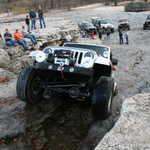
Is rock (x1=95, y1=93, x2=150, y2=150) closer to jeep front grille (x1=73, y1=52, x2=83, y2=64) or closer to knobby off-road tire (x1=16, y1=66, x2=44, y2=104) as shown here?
jeep front grille (x1=73, y1=52, x2=83, y2=64)

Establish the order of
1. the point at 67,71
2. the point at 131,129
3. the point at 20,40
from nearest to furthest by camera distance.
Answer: the point at 131,129
the point at 67,71
the point at 20,40

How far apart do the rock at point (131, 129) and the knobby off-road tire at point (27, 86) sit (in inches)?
96.5

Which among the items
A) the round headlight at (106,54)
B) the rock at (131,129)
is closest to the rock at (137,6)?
the round headlight at (106,54)

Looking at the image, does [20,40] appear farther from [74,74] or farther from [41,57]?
[74,74]

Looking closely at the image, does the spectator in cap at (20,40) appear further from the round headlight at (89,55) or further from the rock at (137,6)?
the rock at (137,6)

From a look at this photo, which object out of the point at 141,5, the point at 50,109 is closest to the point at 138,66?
the point at 50,109

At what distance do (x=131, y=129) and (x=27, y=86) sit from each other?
2.75 meters

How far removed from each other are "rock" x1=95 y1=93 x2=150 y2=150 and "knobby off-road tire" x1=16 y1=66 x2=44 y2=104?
2.45 meters

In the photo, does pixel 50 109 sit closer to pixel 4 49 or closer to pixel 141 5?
pixel 4 49

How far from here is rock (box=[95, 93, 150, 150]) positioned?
236 centimetres

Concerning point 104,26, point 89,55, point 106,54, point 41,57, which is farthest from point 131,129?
point 104,26

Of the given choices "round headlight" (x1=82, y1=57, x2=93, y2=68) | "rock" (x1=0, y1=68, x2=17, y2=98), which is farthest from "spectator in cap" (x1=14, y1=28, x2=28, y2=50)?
"round headlight" (x1=82, y1=57, x2=93, y2=68)

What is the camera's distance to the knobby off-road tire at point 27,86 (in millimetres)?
4234

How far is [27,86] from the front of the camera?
13.9ft
